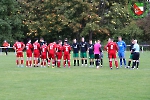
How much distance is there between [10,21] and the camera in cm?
6956

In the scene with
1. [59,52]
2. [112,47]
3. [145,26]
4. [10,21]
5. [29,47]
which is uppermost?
[10,21]

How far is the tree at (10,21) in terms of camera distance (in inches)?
2689

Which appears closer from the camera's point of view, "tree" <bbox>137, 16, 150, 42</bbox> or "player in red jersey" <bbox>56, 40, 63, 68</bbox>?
"player in red jersey" <bbox>56, 40, 63, 68</bbox>

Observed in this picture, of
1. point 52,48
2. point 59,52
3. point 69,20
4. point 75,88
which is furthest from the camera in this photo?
point 69,20

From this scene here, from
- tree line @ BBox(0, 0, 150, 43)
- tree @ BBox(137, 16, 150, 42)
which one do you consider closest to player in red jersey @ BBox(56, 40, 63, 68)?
tree line @ BBox(0, 0, 150, 43)

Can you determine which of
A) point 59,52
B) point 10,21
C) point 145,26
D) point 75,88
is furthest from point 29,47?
point 145,26

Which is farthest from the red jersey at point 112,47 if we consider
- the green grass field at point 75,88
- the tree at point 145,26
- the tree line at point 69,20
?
the tree at point 145,26

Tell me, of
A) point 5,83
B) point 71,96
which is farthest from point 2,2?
point 71,96

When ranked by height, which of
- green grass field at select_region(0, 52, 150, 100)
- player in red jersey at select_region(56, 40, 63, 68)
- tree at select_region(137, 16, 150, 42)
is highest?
tree at select_region(137, 16, 150, 42)

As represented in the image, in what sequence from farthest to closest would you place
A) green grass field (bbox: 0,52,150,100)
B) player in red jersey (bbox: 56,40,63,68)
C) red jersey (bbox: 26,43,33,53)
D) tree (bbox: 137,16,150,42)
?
tree (bbox: 137,16,150,42) < red jersey (bbox: 26,43,33,53) < player in red jersey (bbox: 56,40,63,68) < green grass field (bbox: 0,52,150,100)

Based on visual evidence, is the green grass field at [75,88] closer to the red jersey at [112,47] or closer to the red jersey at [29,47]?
the red jersey at [112,47]

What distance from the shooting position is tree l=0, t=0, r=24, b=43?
68.3 metres

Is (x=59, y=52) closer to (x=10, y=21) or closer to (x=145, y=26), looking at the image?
(x=10, y=21)

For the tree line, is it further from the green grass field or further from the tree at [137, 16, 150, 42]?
the green grass field
